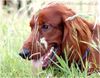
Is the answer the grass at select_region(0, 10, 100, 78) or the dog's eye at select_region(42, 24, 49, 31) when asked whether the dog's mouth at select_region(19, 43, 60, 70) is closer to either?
the grass at select_region(0, 10, 100, 78)

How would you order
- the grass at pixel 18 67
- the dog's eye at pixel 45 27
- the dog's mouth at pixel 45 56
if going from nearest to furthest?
1. the grass at pixel 18 67
2. the dog's mouth at pixel 45 56
3. the dog's eye at pixel 45 27

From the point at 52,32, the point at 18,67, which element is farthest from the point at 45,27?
the point at 18,67

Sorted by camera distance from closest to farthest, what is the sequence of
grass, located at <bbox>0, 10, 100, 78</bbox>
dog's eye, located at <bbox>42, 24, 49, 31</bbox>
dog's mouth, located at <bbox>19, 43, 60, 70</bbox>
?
grass, located at <bbox>0, 10, 100, 78</bbox> → dog's mouth, located at <bbox>19, 43, 60, 70</bbox> → dog's eye, located at <bbox>42, 24, 49, 31</bbox>

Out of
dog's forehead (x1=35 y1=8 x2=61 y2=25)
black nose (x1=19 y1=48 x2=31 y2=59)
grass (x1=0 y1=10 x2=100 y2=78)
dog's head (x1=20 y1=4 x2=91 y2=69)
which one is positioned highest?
dog's forehead (x1=35 y1=8 x2=61 y2=25)

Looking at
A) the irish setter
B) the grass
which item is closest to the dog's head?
the irish setter

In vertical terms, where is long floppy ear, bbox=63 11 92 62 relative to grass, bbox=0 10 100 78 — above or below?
above

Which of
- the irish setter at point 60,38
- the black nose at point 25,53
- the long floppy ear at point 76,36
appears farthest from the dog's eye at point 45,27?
the black nose at point 25,53

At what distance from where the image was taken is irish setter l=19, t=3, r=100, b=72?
4.34 metres

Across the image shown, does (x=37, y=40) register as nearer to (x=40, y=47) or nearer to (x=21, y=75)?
(x=40, y=47)

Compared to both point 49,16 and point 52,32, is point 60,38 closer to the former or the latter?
point 52,32

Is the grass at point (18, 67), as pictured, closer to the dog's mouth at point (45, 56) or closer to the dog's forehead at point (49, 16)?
the dog's mouth at point (45, 56)

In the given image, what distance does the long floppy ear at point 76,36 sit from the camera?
4.40m

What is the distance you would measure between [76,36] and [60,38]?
0.62ft

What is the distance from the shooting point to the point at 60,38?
14.9 ft
